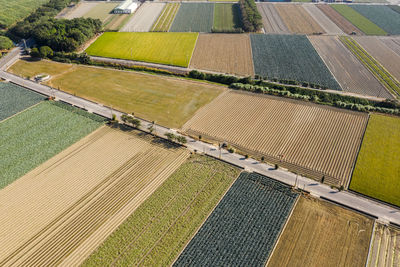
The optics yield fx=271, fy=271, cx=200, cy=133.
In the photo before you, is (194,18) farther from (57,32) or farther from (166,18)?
(57,32)

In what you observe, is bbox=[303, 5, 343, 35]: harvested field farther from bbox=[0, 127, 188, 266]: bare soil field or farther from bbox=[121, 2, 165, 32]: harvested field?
bbox=[0, 127, 188, 266]: bare soil field

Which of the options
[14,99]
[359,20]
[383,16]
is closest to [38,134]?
[14,99]

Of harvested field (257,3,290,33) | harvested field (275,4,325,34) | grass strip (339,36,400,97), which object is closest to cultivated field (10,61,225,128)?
grass strip (339,36,400,97)

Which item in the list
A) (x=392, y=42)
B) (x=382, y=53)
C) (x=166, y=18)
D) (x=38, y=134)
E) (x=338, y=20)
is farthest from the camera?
(x=166, y=18)

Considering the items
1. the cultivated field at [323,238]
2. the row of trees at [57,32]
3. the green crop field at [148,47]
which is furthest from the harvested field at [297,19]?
the cultivated field at [323,238]

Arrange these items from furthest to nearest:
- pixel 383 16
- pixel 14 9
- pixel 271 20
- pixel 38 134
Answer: pixel 14 9 < pixel 383 16 < pixel 271 20 < pixel 38 134

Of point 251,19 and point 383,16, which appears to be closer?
point 251,19
